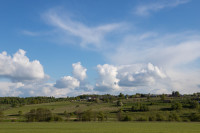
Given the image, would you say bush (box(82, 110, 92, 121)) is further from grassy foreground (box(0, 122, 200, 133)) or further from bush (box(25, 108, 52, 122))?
grassy foreground (box(0, 122, 200, 133))

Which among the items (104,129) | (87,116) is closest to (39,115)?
(87,116)

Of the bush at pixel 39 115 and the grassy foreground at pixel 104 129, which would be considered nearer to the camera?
the grassy foreground at pixel 104 129

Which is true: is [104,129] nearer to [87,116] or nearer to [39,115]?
[87,116]

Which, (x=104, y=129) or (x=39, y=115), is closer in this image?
(x=104, y=129)

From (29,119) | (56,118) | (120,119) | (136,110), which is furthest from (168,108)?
(29,119)

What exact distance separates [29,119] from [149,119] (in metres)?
55.9

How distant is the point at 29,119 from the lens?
364 ft

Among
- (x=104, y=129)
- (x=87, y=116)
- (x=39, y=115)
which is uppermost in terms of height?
(x=104, y=129)

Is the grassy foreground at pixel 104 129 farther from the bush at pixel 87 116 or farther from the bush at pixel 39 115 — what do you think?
the bush at pixel 39 115

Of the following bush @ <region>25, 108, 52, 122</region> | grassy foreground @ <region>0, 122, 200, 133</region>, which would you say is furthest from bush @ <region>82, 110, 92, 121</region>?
grassy foreground @ <region>0, 122, 200, 133</region>

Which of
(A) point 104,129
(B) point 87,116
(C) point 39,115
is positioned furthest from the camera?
(C) point 39,115

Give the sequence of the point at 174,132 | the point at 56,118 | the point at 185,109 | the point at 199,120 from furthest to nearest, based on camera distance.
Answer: the point at 185,109 → the point at 56,118 → the point at 199,120 → the point at 174,132

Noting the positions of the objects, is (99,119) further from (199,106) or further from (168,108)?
(199,106)

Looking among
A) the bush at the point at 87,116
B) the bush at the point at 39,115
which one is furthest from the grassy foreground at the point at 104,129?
the bush at the point at 39,115
